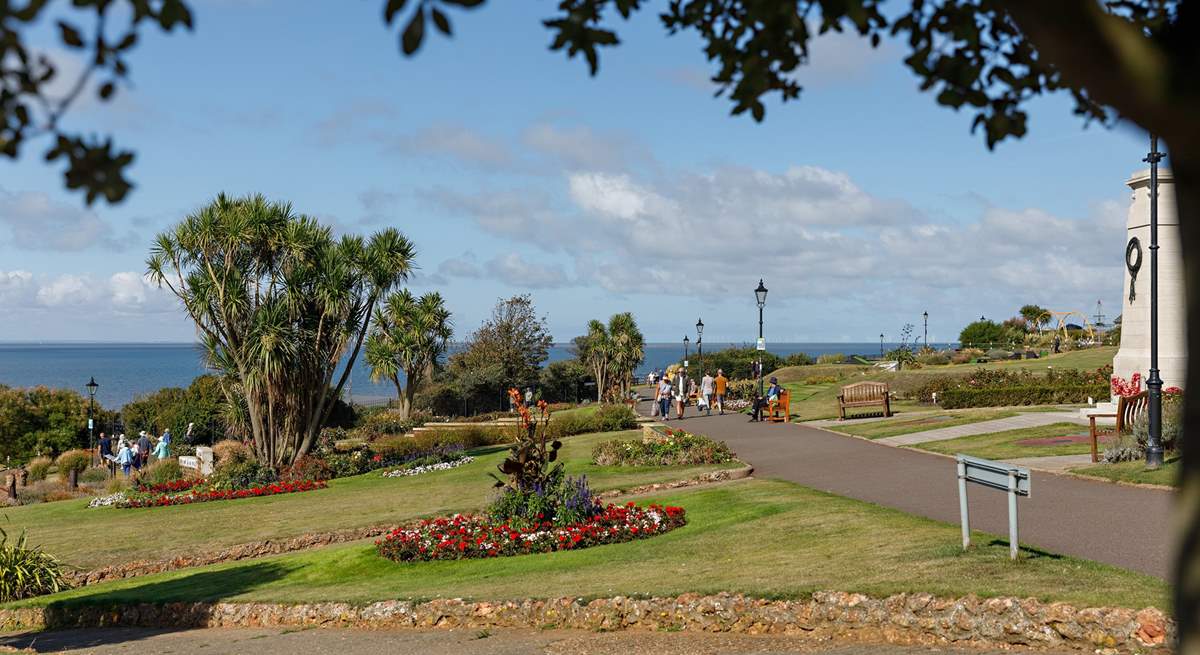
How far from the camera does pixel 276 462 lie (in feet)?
89.6

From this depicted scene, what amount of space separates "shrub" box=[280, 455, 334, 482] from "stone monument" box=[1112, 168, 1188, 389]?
63.7 ft

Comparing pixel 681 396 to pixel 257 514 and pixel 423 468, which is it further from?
pixel 257 514

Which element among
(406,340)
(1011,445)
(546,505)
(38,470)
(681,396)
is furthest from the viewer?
(406,340)

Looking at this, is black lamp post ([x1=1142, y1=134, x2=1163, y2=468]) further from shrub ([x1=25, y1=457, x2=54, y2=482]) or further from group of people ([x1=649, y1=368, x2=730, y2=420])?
shrub ([x1=25, y1=457, x2=54, y2=482])

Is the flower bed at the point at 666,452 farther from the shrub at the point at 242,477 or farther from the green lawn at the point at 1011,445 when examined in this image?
the shrub at the point at 242,477

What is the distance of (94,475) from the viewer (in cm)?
3600

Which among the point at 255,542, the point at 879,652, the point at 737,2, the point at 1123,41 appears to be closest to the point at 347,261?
the point at 255,542

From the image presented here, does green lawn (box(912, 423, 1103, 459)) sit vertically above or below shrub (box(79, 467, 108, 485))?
above

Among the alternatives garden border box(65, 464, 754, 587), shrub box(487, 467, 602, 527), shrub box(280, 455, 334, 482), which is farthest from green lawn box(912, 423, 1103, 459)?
shrub box(280, 455, 334, 482)

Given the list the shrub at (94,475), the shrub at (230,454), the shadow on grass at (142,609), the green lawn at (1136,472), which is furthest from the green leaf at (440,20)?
the shrub at (94,475)

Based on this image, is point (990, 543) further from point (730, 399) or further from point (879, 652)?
point (730, 399)

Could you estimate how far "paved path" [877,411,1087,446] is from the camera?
72.5ft

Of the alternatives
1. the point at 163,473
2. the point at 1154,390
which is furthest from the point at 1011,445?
the point at 163,473

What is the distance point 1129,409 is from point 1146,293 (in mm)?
3851
